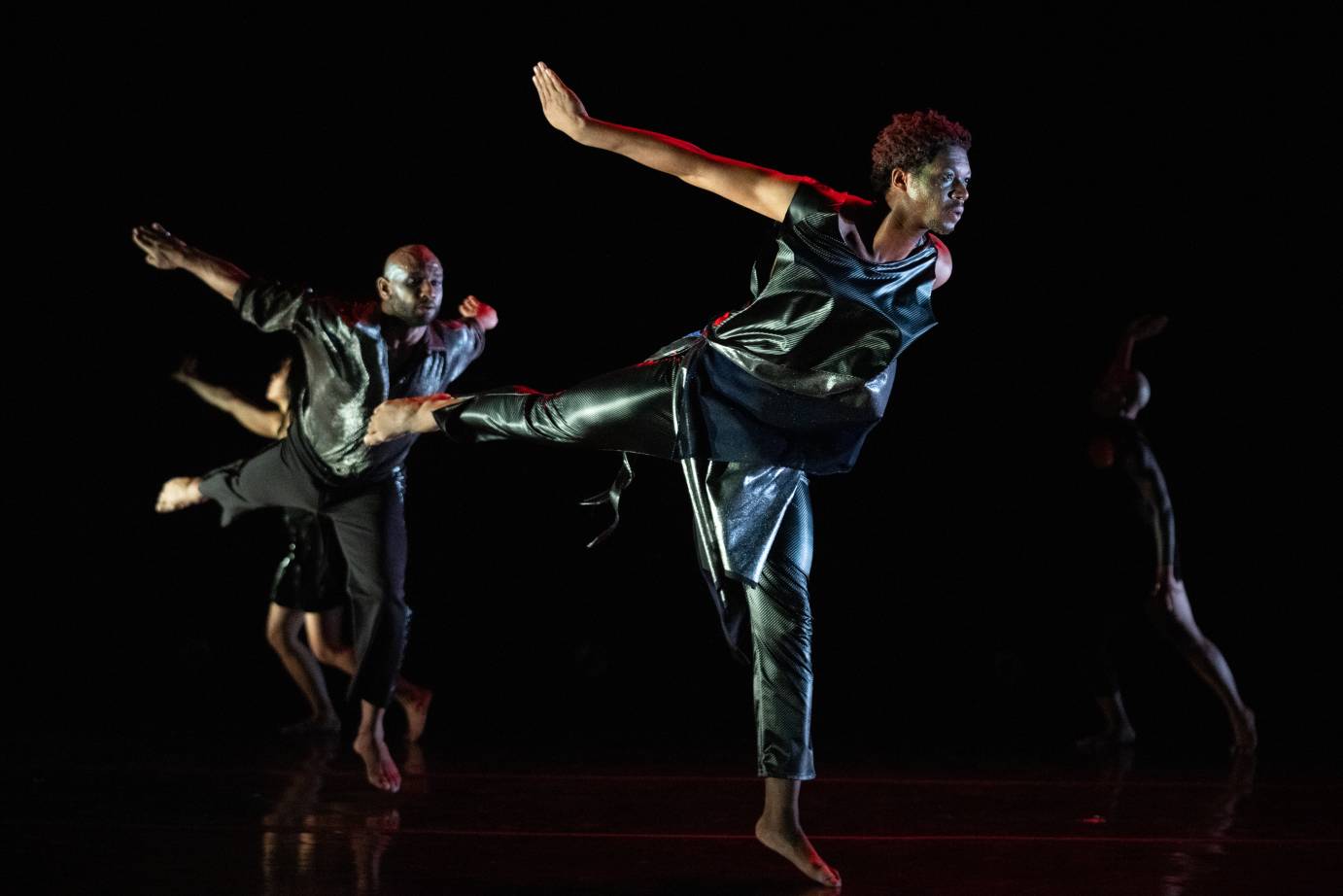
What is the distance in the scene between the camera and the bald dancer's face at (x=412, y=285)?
4086mm

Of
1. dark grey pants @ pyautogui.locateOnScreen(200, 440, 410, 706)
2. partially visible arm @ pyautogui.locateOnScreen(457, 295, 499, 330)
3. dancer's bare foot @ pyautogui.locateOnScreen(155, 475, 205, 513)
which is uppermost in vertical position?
partially visible arm @ pyautogui.locateOnScreen(457, 295, 499, 330)

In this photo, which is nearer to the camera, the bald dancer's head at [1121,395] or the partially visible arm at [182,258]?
the partially visible arm at [182,258]

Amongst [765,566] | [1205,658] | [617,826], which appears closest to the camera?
[765,566]

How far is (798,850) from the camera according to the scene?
2.78 meters

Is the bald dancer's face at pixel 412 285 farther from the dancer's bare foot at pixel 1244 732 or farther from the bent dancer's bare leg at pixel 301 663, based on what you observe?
the dancer's bare foot at pixel 1244 732

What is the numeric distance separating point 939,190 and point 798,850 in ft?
4.17

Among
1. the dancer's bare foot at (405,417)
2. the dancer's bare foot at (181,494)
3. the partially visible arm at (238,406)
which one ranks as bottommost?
the dancer's bare foot at (181,494)

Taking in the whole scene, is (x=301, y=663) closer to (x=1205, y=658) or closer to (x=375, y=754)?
(x=375, y=754)

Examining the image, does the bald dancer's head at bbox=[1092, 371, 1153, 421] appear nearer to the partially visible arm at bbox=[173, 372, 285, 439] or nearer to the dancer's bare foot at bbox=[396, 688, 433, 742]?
the dancer's bare foot at bbox=[396, 688, 433, 742]

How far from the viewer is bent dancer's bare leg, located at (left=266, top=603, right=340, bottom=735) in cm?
531

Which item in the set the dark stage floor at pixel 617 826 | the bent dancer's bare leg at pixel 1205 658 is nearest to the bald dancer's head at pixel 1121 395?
the bent dancer's bare leg at pixel 1205 658

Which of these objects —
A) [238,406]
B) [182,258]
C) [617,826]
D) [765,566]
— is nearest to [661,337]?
[238,406]

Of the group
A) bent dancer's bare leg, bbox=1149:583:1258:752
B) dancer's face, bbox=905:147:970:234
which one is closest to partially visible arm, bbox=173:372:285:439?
bent dancer's bare leg, bbox=1149:583:1258:752

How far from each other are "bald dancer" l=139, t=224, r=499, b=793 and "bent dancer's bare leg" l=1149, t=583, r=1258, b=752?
8.86 feet
